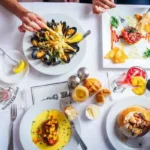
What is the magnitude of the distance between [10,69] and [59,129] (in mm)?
230

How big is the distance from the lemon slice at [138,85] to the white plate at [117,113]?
0.08 ft

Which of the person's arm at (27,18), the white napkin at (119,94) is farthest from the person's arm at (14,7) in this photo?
the white napkin at (119,94)

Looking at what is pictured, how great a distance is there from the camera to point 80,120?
840mm

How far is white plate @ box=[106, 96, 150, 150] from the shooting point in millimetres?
835

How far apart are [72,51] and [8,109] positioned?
10.1 inches

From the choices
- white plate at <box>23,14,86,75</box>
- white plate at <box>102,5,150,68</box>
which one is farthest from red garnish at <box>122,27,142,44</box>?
white plate at <box>23,14,86,75</box>

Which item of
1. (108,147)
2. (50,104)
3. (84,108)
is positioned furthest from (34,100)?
(108,147)

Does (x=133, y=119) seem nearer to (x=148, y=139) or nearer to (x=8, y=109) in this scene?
(x=148, y=139)

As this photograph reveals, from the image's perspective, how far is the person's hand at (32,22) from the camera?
0.81 m

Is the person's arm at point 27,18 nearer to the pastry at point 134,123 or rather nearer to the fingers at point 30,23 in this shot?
the fingers at point 30,23

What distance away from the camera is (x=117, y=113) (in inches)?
33.5

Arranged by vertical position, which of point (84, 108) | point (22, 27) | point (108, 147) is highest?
point (22, 27)

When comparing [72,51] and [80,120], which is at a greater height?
[72,51]

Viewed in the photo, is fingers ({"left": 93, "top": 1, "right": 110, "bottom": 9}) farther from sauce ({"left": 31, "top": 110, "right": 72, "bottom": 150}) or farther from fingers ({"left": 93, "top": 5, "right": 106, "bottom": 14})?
sauce ({"left": 31, "top": 110, "right": 72, "bottom": 150})
